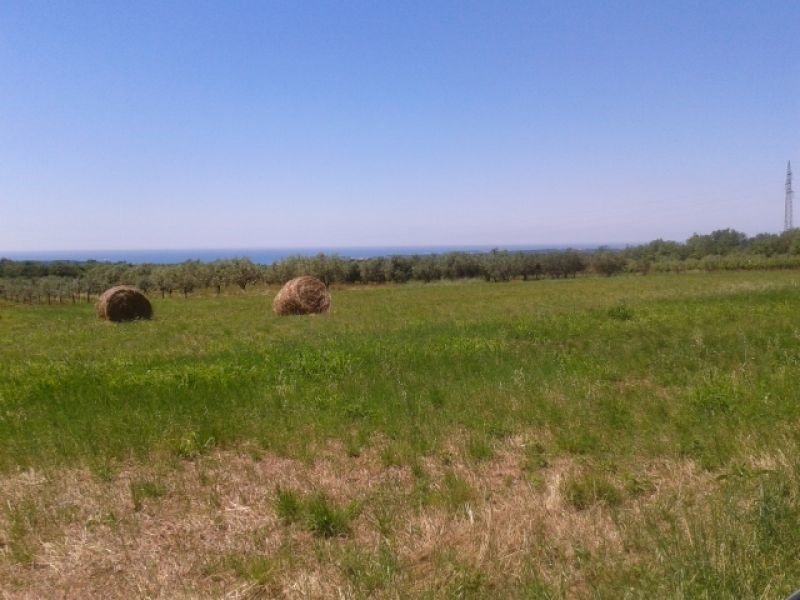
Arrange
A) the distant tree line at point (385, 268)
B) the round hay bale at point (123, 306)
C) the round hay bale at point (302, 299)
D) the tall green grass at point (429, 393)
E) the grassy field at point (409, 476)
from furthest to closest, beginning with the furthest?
1. the distant tree line at point (385, 268)
2. the round hay bale at point (302, 299)
3. the round hay bale at point (123, 306)
4. the tall green grass at point (429, 393)
5. the grassy field at point (409, 476)

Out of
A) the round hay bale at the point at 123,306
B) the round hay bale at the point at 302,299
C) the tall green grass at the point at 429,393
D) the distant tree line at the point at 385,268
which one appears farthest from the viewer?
the distant tree line at the point at 385,268

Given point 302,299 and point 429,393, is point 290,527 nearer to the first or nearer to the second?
point 429,393

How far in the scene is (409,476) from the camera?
204 inches

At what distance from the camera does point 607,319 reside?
1595cm

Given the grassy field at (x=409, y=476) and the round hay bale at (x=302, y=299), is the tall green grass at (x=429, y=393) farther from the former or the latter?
the round hay bale at (x=302, y=299)

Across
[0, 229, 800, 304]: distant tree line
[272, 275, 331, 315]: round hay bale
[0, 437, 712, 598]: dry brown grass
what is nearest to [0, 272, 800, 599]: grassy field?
[0, 437, 712, 598]: dry brown grass

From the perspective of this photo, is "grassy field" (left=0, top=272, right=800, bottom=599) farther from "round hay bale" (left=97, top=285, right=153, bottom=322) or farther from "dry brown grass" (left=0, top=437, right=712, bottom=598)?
"round hay bale" (left=97, top=285, right=153, bottom=322)

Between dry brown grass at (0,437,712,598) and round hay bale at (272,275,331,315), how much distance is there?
21.6 meters

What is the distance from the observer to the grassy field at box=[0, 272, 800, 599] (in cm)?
339

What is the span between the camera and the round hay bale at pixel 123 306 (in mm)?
25391

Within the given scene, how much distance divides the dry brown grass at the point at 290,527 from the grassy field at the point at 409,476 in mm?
19

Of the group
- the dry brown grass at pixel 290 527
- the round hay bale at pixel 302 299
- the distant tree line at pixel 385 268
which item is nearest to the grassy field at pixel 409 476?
the dry brown grass at pixel 290 527

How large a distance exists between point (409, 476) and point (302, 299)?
22522mm

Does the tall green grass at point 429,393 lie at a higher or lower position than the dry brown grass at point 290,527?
higher
